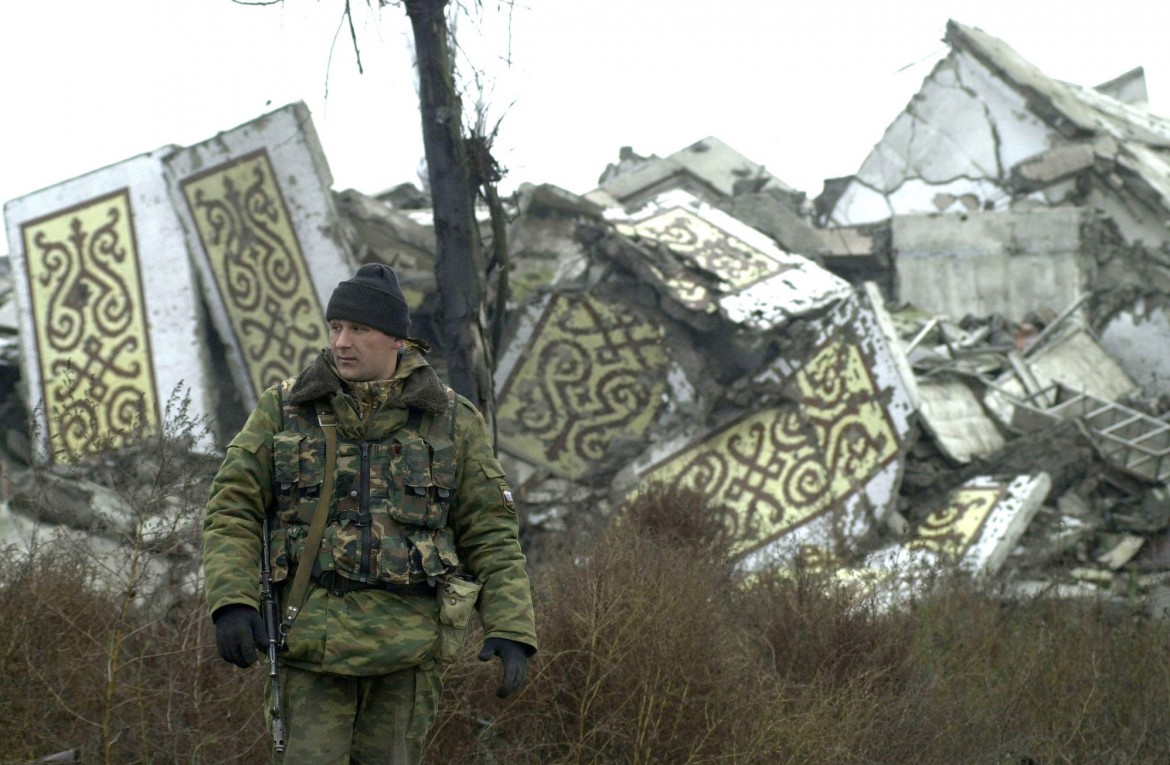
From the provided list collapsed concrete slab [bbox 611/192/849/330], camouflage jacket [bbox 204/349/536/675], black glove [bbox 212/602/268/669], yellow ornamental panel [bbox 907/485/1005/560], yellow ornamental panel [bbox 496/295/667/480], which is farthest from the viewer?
yellow ornamental panel [bbox 496/295/667/480]

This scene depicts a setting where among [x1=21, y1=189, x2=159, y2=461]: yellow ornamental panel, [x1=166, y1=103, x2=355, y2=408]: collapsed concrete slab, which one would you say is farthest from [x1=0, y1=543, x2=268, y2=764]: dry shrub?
[x1=21, y1=189, x2=159, y2=461]: yellow ornamental panel

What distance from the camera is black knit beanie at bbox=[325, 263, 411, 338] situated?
3.22m

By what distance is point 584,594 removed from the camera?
4.61 meters

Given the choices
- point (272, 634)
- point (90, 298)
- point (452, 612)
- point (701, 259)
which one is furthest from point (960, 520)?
point (272, 634)

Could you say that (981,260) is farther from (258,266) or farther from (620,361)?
(258,266)

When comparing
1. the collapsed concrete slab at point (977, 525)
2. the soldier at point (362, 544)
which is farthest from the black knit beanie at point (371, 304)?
the collapsed concrete slab at point (977, 525)

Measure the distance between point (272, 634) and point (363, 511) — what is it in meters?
0.33

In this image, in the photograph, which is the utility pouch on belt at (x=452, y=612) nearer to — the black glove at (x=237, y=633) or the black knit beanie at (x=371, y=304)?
the black glove at (x=237, y=633)

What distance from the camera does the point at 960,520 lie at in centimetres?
863

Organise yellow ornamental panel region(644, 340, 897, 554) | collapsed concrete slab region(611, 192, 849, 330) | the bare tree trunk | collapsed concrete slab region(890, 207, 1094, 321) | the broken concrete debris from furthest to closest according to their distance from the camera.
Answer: collapsed concrete slab region(890, 207, 1094, 321) < collapsed concrete slab region(611, 192, 849, 330) < yellow ornamental panel region(644, 340, 897, 554) < the broken concrete debris < the bare tree trunk

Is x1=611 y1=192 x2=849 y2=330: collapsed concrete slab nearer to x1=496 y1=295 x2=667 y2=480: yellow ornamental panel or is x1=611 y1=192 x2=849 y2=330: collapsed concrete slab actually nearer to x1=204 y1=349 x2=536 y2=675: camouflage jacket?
x1=496 y1=295 x2=667 y2=480: yellow ornamental panel

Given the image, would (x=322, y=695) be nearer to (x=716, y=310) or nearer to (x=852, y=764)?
(x=852, y=764)

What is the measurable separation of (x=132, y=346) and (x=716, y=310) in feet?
11.7

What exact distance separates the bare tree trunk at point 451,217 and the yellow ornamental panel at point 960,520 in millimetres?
3189
